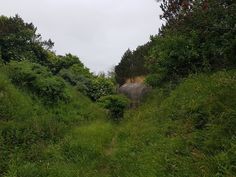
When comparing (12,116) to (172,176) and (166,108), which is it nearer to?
(166,108)

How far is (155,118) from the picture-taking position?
1458 centimetres

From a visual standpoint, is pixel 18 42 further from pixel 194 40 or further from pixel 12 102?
pixel 194 40

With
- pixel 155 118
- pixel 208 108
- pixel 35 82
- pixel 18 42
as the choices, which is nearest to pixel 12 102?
pixel 35 82

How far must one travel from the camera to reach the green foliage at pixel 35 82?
17562 millimetres

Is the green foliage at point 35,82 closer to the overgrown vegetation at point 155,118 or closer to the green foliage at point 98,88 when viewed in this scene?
the overgrown vegetation at point 155,118

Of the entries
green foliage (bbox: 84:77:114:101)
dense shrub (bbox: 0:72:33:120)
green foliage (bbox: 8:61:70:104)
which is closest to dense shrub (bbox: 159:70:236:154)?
dense shrub (bbox: 0:72:33:120)

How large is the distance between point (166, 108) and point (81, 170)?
4814 mm

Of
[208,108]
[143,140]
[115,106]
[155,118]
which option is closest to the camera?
[208,108]

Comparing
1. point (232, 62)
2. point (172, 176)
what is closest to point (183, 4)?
point (232, 62)

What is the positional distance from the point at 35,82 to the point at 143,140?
6.95 metres

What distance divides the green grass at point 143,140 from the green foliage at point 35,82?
94 cm

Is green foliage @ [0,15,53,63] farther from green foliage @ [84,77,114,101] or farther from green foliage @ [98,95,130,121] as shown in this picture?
green foliage @ [98,95,130,121]

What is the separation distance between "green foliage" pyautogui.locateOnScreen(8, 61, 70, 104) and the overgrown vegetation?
0.14 ft

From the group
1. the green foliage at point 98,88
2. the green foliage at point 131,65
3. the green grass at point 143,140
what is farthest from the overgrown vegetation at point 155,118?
the green foliage at point 131,65
